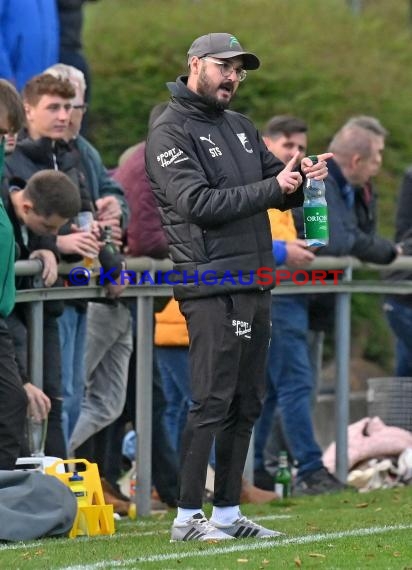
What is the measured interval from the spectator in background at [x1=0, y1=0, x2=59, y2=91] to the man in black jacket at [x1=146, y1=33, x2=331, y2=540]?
3545mm

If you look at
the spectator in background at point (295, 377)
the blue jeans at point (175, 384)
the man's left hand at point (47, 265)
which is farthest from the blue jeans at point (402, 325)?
the man's left hand at point (47, 265)

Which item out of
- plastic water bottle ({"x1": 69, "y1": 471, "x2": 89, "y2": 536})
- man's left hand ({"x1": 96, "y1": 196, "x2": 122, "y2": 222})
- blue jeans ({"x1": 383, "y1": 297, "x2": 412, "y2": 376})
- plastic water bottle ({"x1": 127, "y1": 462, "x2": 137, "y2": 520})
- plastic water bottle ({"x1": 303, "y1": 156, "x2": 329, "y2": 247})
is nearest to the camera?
plastic water bottle ({"x1": 303, "y1": 156, "x2": 329, "y2": 247})

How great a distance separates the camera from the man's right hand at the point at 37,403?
9.06 metres

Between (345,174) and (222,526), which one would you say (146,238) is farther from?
(222,526)

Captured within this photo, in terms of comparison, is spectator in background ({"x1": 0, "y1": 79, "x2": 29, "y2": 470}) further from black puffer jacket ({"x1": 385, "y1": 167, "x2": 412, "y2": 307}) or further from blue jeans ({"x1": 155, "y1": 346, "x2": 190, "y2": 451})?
black puffer jacket ({"x1": 385, "y1": 167, "x2": 412, "y2": 307})

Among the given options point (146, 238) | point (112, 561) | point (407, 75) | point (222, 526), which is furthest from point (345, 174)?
point (407, 75)

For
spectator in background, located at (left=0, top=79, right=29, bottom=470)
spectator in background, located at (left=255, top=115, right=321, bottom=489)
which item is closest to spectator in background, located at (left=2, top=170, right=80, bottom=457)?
spectator in background, located at (left=0, top=79, right=29, bottom=470)

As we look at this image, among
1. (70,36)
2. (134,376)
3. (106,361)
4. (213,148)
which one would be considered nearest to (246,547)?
(213,148)

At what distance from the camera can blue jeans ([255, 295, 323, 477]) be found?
11195 millimetres

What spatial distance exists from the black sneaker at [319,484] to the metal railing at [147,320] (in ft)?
0.56

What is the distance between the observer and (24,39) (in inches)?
460

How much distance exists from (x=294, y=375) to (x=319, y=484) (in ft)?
2.31

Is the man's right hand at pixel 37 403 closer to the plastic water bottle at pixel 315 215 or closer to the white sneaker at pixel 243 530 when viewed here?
the white sneaker at pixel 243 530

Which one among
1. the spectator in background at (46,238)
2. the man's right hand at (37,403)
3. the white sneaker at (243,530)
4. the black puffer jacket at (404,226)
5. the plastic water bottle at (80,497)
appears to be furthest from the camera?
the black puffer jacket at (404,226)
